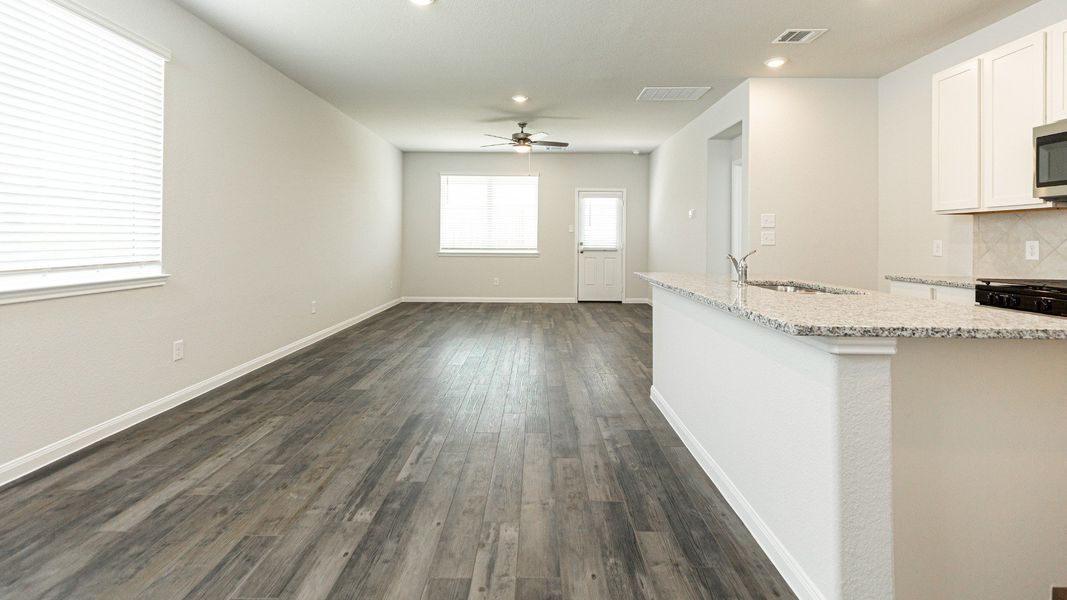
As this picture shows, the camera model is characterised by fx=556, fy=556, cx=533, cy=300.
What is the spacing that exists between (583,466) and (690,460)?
533 millimetres

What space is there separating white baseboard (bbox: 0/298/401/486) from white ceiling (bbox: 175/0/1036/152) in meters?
2.50

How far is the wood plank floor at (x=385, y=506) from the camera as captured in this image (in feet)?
5.66

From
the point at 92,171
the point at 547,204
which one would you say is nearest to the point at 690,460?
the point at 92,171

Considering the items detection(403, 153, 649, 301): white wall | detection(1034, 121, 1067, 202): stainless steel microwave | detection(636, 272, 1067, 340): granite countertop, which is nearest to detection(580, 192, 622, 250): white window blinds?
detection(403, 153, 649, 301): white wall

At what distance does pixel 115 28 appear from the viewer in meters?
2.99

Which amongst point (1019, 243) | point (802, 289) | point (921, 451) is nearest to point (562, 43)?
point (802, 289)

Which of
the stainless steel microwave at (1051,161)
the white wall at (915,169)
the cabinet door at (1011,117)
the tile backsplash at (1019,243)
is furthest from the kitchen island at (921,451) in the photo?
the white wall at (915,169)

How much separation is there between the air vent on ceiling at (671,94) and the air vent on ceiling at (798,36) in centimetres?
133

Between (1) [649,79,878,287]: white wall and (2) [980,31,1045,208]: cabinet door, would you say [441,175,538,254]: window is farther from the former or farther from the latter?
(2) [980,31,1045,208]: cabinet door

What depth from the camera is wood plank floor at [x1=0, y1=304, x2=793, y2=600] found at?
1726 millimetres

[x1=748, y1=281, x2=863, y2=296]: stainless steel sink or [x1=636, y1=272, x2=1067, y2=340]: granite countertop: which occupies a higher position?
[x1=748, y1=281, x2=863, y2=296]: stainless steel sink

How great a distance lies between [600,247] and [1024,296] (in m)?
7.21

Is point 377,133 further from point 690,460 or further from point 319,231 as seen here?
point 690,460

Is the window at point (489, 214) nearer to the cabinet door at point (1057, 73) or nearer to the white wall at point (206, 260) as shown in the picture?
the white wall at point (206, 260)
